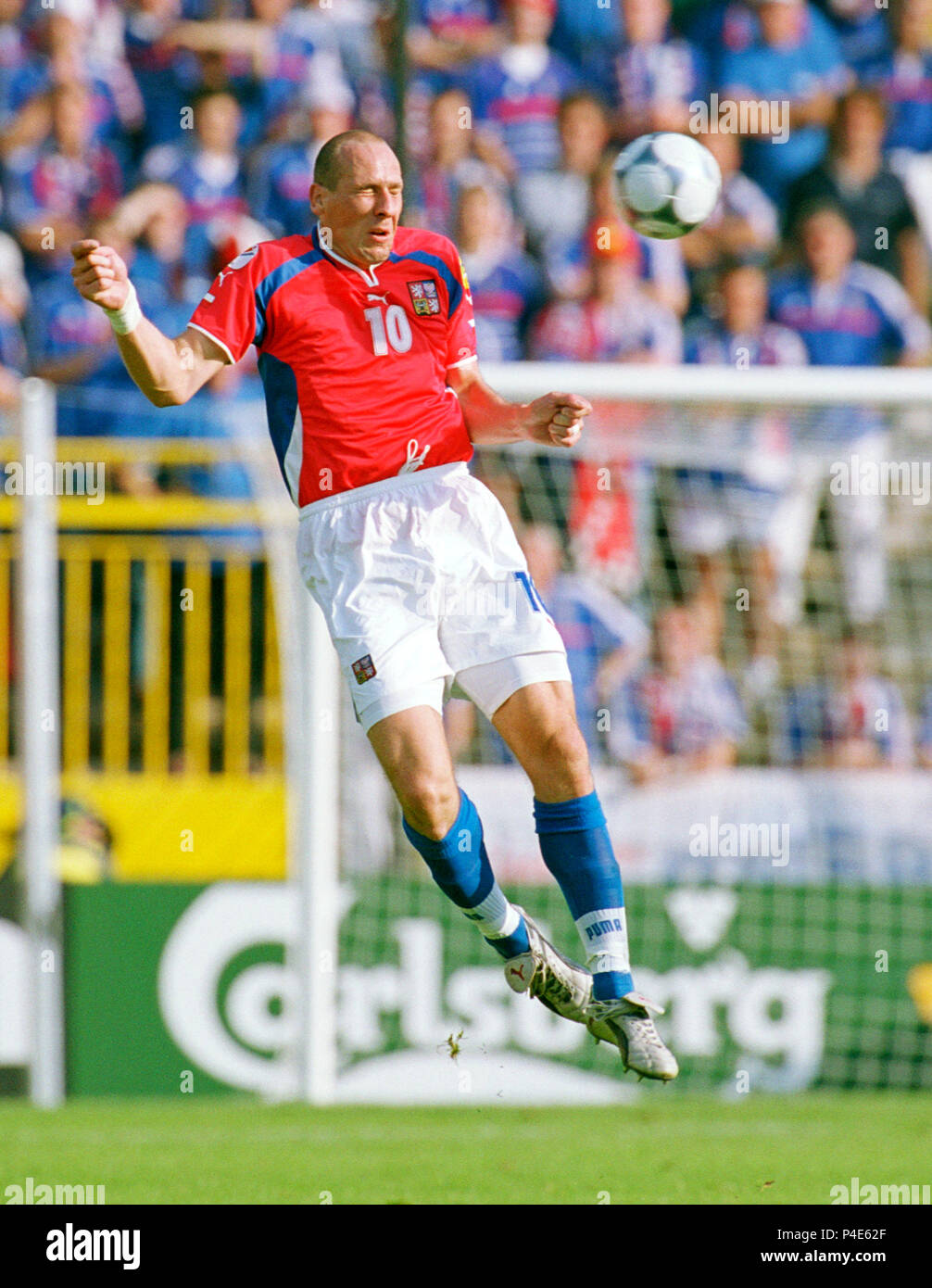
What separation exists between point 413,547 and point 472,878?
1.10m

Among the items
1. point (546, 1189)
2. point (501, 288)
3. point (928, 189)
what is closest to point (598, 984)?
point (546, 1189)

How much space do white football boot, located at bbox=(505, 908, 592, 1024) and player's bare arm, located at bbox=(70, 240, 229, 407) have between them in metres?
2.10

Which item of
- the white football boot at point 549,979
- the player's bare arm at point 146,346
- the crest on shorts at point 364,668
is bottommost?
the white football boot at point 549,979

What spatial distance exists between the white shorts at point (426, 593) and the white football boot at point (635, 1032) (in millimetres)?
1057

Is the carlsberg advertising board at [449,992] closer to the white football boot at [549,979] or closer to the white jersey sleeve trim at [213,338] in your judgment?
the white football boot at [549,979]

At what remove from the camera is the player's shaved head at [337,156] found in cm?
644

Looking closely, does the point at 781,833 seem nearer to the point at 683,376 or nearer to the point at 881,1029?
the point at 881,1029

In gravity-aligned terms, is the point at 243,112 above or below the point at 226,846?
above

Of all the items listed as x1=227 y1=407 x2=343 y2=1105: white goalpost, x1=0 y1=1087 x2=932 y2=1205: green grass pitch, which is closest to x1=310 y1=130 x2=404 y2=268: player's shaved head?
x1=0 y1=1087 x2=932 y2=1205: green grass pitch

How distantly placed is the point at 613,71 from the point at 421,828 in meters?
9.00

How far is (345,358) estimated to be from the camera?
6680 millimetres

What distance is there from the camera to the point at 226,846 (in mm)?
11258

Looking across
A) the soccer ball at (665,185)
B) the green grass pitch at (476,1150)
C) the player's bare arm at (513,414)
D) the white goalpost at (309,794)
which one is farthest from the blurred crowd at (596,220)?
the soccer ball at (665,185)

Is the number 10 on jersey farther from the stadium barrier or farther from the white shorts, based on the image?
the stadium barrier
